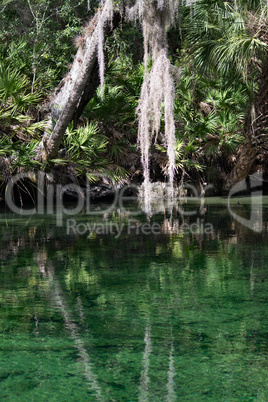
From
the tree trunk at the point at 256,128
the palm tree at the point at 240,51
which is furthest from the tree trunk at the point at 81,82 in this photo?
the tree trunk at the point at 256,128

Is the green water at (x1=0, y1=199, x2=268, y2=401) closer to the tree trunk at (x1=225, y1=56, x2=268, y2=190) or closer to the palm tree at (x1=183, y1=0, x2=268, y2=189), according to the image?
the palm tree at (x1=183, y1=0, x2=268, y2=189)

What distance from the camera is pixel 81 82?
10.5 metres

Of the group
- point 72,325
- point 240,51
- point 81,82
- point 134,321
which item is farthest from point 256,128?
point 72,325

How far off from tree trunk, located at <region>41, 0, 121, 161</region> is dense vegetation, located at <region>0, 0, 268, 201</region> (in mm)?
314

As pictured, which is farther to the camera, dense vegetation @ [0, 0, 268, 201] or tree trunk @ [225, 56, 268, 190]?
tree trunk @ [225, 56, 268, 190]

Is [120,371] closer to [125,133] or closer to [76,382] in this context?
[76,382]

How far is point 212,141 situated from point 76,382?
12862 millimetres

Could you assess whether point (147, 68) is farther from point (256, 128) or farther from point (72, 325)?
point (256, 128)

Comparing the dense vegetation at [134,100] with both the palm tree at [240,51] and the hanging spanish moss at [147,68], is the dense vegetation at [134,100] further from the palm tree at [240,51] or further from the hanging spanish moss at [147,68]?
the hanging spanish moss at [147,68]

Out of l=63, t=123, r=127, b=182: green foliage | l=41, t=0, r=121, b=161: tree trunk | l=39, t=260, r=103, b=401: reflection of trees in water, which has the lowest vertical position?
l=39, t=260, r=103, b=401: reflection of trees in water

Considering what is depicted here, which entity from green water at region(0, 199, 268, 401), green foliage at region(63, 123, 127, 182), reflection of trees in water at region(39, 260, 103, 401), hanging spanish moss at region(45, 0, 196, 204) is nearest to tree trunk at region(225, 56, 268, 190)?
green foliage at region(63, 123, 127, 182)

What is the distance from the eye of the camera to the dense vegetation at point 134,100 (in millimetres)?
12359

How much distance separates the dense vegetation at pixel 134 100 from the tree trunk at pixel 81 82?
314 mm

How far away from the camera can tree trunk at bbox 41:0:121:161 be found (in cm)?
1016
